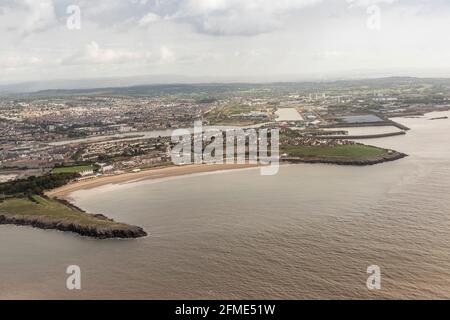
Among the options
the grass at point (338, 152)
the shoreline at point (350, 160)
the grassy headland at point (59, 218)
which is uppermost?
the grass at point (338, 152)

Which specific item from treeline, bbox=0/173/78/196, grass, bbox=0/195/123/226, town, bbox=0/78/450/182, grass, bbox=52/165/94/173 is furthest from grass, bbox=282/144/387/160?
grass, bbox=0/195/123/226

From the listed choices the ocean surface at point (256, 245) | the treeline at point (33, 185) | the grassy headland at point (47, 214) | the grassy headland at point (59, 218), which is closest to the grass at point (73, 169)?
the treeline at point (33, 185)

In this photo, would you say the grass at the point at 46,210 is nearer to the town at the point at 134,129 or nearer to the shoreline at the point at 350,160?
the town at the point at 134,129

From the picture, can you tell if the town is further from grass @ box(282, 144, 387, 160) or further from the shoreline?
the shoreline

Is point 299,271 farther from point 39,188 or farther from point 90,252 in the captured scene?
point 39,188

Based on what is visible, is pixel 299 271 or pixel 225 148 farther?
pixel 225 148
